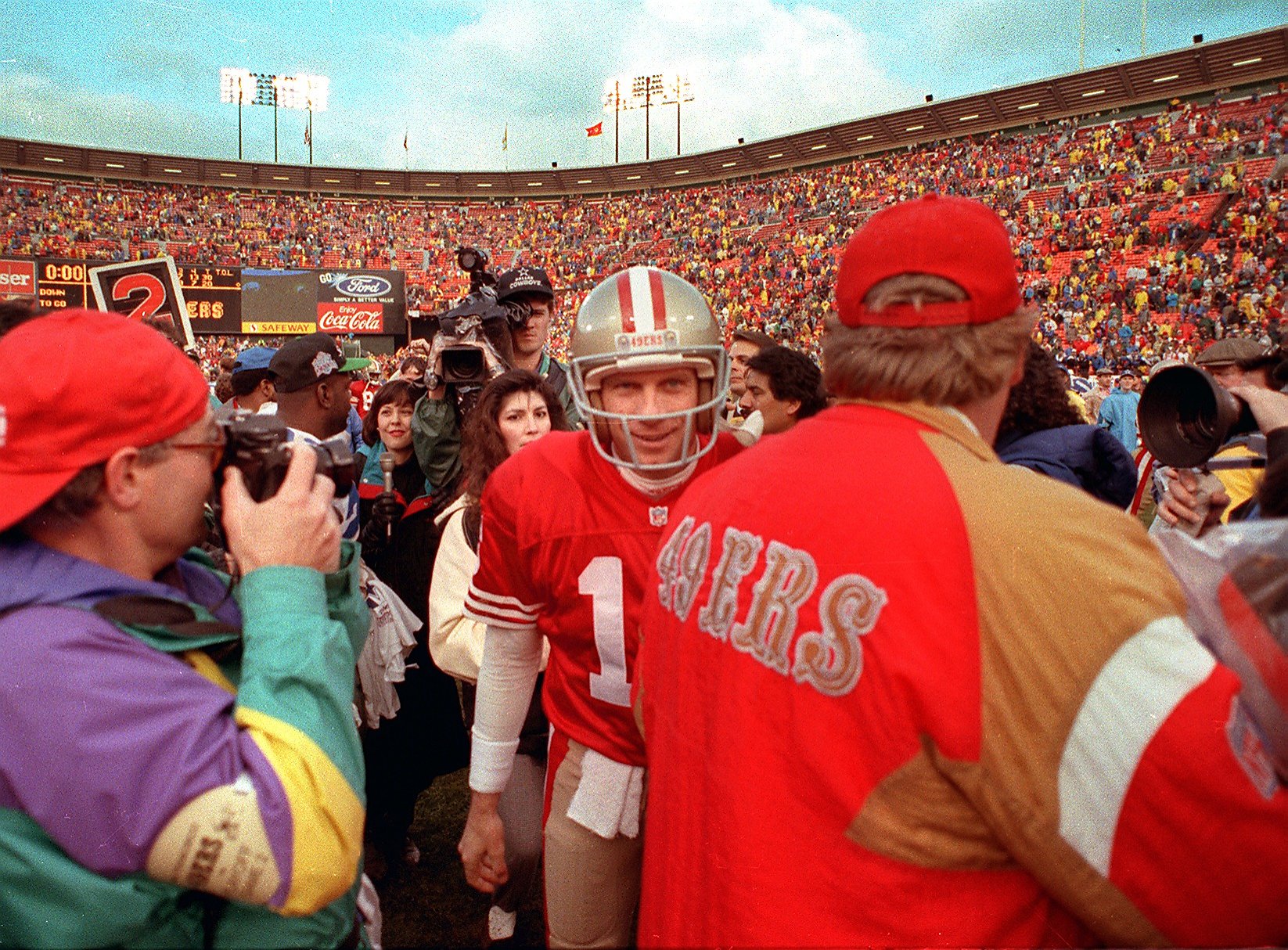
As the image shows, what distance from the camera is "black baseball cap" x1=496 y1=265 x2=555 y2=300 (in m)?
4.03

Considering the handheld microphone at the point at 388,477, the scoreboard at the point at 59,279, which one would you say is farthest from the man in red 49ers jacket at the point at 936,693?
the scoreboard at the point at 59,279

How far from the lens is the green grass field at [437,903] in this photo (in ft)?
10.1

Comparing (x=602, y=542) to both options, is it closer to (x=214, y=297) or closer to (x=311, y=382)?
(x=311, y=382)

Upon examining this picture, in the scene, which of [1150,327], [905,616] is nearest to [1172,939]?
[905,616]

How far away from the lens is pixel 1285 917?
2.93ft

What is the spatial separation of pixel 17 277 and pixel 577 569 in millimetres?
33019

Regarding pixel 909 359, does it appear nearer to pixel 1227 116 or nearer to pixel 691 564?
pixel 691 564

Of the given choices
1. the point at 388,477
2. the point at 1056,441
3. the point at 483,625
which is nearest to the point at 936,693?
the point at 1056,441

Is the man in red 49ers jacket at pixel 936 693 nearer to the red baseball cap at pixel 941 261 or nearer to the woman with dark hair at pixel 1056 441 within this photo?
the red baseball cap at pixel 941 261

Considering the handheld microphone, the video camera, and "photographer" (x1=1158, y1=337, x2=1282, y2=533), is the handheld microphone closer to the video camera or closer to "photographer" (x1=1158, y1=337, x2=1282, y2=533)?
Answer: the video camera

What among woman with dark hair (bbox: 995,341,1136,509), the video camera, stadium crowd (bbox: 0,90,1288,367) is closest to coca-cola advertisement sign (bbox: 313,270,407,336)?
stadium crowd (bbox: 0,90,1288,367)

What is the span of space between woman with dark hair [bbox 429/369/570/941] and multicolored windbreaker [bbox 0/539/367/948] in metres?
1.29

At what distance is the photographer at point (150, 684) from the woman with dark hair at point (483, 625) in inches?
46.1

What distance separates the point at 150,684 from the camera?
3.59ft
